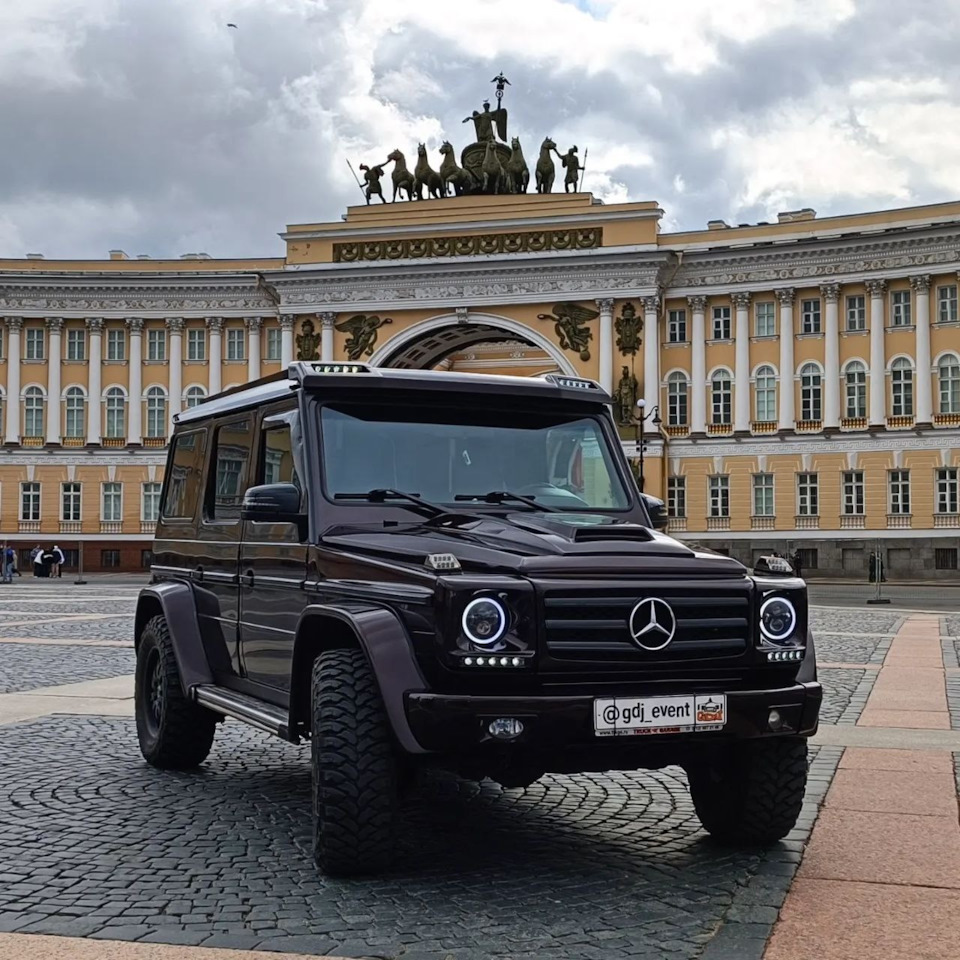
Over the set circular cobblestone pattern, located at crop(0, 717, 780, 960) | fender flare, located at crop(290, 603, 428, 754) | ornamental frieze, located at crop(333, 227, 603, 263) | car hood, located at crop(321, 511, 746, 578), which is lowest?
circular cobblestone pattern, located at crop(0, 717, 780, 960)

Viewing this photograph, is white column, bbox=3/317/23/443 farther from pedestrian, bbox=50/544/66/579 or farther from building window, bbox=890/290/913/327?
building window, bbox=890/290/913/327

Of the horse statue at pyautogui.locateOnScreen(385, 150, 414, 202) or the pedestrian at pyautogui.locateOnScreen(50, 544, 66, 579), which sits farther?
the horse statue at pyautogui.locateOnScreen(385, 150, 414, 202)

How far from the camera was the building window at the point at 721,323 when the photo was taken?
56.7m

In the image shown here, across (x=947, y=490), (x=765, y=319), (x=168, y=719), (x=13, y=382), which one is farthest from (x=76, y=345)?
(x=168, y=719)

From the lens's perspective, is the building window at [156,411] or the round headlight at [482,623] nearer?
the round headlight at [482,623]

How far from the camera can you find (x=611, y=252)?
56250 millimetres

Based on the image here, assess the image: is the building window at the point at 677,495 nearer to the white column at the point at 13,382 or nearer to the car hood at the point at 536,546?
the white column at the point at 13,382

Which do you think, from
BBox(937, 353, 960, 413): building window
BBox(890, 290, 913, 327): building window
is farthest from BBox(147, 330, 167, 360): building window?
BBox(937, 353, 960, 413): building window

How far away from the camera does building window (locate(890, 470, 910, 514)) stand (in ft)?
172

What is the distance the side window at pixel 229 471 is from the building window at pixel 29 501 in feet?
189

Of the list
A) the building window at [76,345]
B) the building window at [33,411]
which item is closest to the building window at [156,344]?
the building window at [76,345]

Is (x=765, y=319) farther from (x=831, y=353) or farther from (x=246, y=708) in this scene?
(x=246, y=708)

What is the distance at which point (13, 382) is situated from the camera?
62594 mm

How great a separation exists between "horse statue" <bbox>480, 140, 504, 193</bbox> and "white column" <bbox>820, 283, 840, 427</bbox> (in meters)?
15.0
